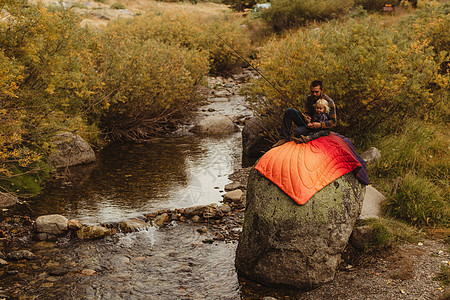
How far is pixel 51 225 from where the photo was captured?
7.68 meters

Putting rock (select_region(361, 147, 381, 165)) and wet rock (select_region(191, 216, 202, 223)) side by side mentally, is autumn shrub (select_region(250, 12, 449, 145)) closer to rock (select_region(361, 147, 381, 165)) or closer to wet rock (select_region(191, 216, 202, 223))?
rock (select_region(361, 147, 381, 165))

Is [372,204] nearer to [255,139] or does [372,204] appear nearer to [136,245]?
[136,245]

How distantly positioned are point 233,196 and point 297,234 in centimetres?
371

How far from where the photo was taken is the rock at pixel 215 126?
15.2 meters

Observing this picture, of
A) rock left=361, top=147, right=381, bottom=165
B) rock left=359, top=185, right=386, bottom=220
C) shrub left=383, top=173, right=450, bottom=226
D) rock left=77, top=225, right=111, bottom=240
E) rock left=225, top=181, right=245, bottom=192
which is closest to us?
rock left=359, top=185, right=386, bottom=220

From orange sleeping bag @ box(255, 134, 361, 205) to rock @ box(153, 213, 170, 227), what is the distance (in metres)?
2.88

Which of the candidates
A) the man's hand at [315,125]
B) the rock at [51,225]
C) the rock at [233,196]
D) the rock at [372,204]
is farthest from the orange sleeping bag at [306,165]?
the rock at [51,225]

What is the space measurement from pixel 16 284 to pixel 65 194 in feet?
12.3

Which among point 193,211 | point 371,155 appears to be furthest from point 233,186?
point 371,155

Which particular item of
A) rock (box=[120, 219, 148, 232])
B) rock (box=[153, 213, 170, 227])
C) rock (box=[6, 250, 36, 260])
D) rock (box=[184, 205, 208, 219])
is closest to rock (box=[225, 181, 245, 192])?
rock (box=[184, 205, 208, 219])

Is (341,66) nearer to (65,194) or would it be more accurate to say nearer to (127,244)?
(127,244)

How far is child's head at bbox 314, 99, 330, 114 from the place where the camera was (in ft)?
21.6

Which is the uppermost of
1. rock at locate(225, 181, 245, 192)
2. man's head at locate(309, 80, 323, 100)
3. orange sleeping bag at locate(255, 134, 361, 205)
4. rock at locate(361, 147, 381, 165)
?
man's head at locate(309, 80, 323, 100)

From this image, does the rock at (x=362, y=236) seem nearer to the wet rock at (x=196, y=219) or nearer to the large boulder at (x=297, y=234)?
the large boulder at (x=297, y=234)
